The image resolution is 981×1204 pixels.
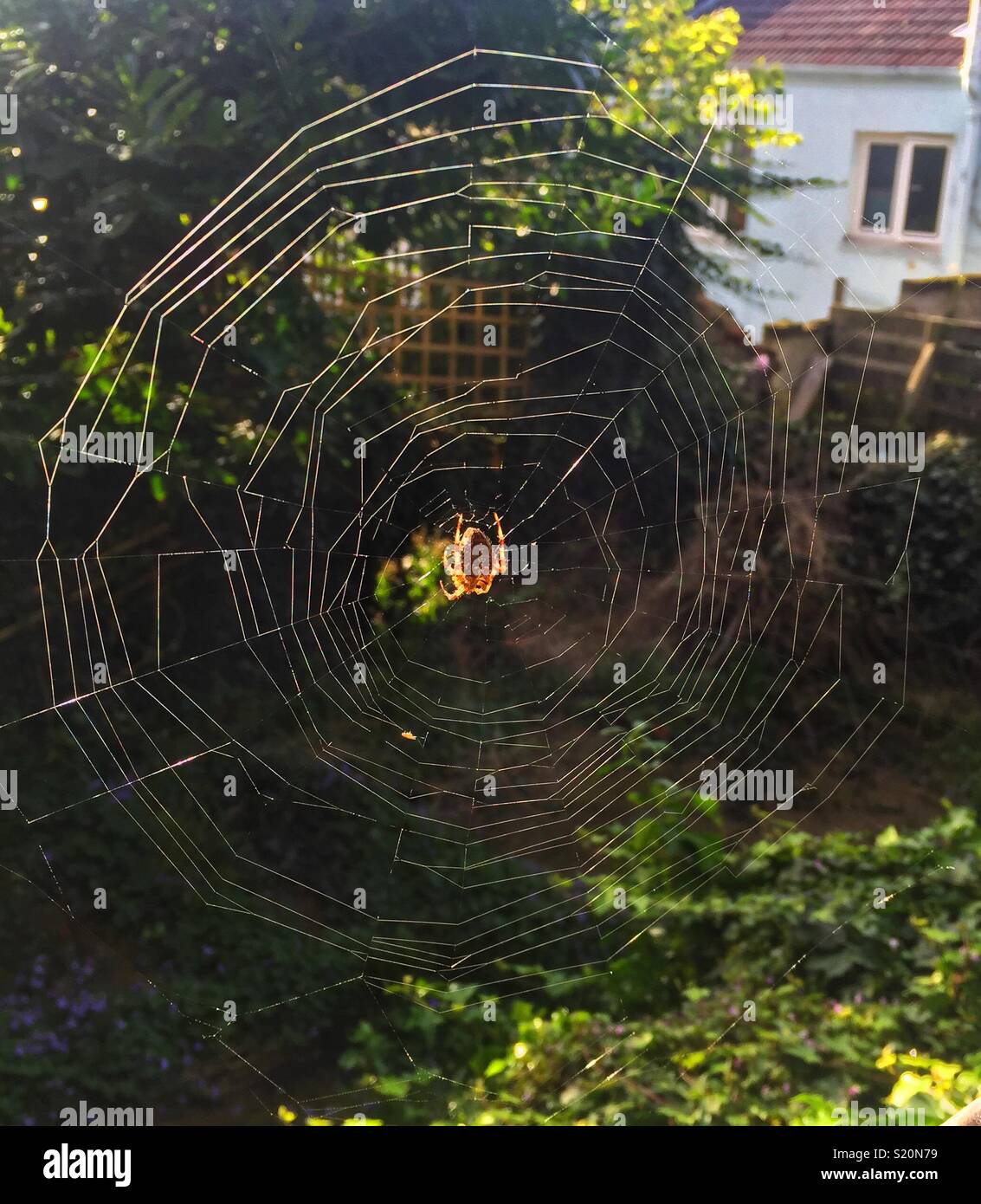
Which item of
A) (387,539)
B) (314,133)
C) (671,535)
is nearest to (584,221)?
(314,133)

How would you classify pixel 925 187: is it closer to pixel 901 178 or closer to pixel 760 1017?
pixel 901 178

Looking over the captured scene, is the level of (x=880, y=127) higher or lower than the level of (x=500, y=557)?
higher

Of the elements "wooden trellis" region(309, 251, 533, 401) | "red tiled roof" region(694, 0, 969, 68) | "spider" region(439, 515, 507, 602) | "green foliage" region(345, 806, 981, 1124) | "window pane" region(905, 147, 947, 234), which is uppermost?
"red tiled roof" region(694, 0, 969, 68)

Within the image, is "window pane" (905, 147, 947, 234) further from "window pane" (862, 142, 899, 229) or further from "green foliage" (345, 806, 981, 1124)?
"green foliage" (345, 806, 981, 1124)

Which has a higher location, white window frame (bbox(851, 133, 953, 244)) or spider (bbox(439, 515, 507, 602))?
white window frame (bbox(851, 133, 953, 244))

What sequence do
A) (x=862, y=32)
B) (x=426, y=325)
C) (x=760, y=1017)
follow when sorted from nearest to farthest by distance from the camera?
(x=760, y=1017)
(x=862, y=32)
(x=426, y=325)

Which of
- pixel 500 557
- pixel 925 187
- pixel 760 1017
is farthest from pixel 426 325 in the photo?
pixel 760 1017

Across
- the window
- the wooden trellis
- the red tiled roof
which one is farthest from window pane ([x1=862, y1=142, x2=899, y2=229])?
the wooden trellis
